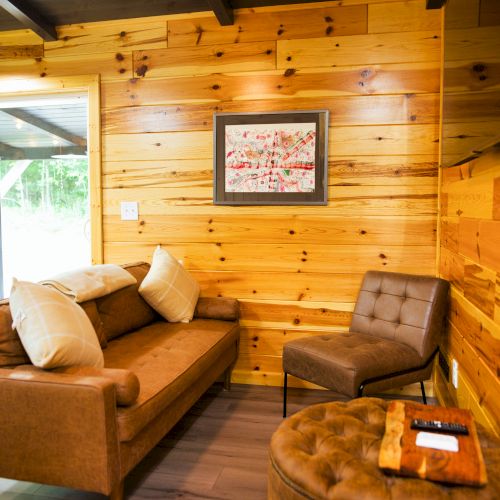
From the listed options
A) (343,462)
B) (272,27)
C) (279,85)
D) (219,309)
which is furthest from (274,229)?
(343,462)

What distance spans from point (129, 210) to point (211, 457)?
6.16 feet

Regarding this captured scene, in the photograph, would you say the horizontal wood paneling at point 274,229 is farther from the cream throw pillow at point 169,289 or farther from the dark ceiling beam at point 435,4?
the dark ceiling beam at point 435,4

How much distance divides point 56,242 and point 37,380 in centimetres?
232

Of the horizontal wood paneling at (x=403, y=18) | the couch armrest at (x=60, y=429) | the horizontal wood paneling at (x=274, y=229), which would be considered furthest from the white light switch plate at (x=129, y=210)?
the horizontal wood paneling at (x=403, y=18)

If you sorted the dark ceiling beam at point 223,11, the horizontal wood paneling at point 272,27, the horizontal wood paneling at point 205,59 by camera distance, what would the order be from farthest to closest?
the horizontal wood paneling at point 205,59 < the horizontal wood paneling at point 272,27 < the dark ceiling beam at point 223,11

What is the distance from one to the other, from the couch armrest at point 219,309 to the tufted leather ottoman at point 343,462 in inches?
57.6

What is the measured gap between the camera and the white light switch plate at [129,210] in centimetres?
352

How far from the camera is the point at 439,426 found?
1.50m

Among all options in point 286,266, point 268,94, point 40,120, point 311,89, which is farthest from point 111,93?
point 286,266

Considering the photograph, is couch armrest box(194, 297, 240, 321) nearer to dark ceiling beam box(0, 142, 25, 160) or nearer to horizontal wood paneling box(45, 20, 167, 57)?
horizontal wood paneling box(45, 20, 167, 57)

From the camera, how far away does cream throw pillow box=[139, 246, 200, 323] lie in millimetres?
3033

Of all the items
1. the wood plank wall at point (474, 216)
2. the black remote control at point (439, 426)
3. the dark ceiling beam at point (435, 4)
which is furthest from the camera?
the dark ceiling beam at point (435, 4)

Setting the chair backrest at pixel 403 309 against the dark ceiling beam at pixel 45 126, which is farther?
the dark ceiling beam at pixel 45 126

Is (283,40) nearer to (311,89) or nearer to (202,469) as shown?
(311,89)
